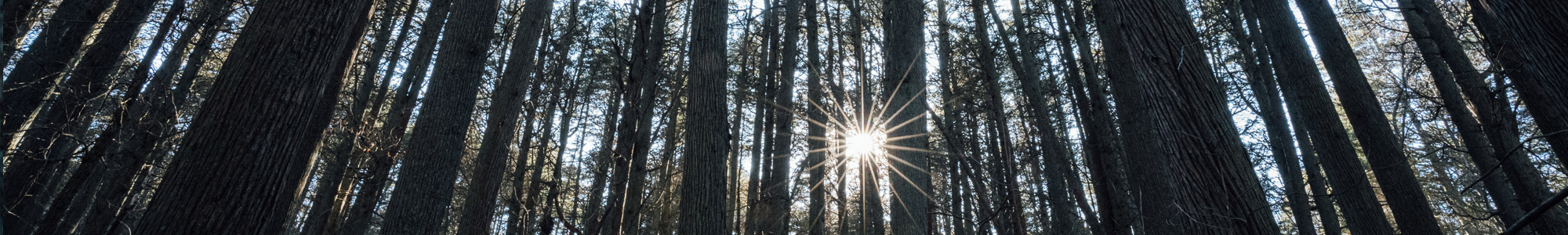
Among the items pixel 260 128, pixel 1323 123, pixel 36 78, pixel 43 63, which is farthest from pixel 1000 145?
pixel 36 78

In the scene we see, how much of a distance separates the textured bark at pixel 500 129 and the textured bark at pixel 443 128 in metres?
0.59

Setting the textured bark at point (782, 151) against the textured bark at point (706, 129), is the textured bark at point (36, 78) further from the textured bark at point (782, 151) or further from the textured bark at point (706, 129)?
the textured bark at point (782, 151)

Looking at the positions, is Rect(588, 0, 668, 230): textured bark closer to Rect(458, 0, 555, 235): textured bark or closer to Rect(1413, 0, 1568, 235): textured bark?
Rect(458, 0, 555, 235): textured bark

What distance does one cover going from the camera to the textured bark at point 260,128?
346cm

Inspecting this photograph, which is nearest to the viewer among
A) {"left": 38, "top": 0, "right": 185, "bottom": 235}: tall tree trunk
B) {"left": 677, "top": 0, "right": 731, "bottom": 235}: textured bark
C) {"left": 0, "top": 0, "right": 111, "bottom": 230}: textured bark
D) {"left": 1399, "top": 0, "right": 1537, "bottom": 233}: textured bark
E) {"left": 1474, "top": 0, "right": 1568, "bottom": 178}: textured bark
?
{"left": 1474, "top": 0, "right": 1568, "bottom": 178}: textured bark

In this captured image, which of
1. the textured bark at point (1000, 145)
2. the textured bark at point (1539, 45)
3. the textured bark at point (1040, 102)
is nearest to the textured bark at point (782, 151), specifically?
the textured bark at point (1000, 145)

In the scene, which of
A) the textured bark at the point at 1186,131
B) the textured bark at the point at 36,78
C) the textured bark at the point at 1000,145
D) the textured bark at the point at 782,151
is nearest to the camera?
the textured bark at the point at 1186,131

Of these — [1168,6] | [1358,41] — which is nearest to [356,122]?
[1168,6]

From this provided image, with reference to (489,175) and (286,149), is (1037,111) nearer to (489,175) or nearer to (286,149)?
(489,175)

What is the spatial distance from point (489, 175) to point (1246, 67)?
1076 cm

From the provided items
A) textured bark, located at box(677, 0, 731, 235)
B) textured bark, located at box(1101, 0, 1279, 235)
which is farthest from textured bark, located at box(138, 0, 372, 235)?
textured bark, located at box(1101, 0, 1279, 235)

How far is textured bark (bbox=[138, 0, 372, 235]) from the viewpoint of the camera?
346 centimetres

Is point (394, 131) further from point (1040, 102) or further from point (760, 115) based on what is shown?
point (1040, 102)

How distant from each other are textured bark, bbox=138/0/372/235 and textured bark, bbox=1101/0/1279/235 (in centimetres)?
497
